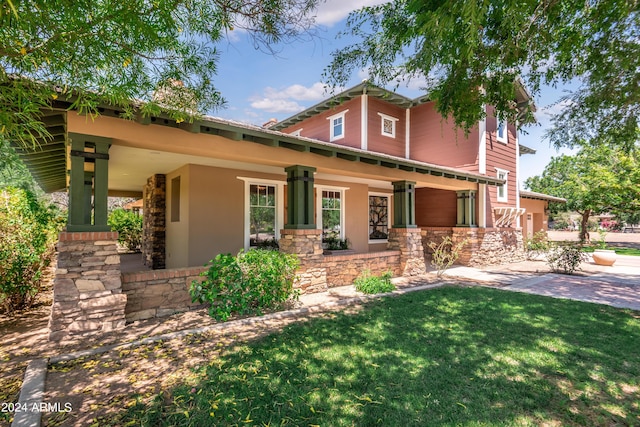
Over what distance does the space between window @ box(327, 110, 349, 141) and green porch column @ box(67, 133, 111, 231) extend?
9.39m

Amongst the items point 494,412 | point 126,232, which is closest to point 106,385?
point 494,412

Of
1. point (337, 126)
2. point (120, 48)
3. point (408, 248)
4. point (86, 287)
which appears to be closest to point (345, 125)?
point (337, 126)

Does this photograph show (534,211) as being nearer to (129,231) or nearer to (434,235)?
(434,235)

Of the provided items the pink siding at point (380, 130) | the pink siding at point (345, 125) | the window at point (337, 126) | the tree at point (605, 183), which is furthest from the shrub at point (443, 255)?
the tree at point (605, 183)

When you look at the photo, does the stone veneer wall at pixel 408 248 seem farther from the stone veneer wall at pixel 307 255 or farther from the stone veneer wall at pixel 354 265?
the stone veneer wall at pixel 307 255

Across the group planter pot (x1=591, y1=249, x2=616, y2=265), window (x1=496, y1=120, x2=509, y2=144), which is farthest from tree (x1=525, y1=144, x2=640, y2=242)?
window (x1=496, y1=120, x2=509, y2=144)

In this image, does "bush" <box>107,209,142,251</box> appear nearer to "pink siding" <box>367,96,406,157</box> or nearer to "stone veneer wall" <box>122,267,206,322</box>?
"stone veneer wall" <box>122,267,206,322</box>

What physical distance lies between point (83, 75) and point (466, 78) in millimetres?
5162

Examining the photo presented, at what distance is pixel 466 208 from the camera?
38.4 ft

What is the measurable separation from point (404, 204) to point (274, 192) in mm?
4016

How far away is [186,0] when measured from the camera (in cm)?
315

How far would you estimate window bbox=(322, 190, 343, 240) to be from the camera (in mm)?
10305

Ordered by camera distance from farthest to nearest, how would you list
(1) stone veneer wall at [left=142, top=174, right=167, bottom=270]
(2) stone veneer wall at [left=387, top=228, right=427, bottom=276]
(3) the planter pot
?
(3) the planter pot
(1) stone veneer wall at [left=142, top=174, right=167, bottom=270]
(2) stone veneer wall at [left=387, top=228, right=427, bottom=276]

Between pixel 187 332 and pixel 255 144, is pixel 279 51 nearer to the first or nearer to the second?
pixel 255 144
